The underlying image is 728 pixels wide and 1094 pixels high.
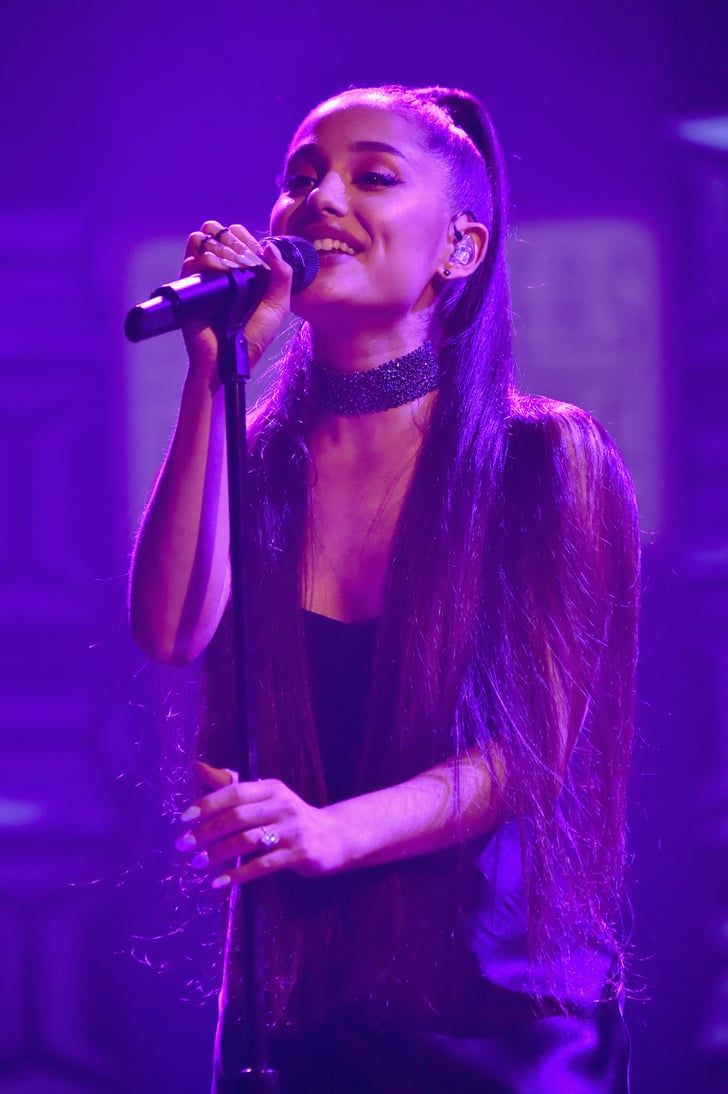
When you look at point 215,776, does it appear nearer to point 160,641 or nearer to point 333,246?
point 160,641

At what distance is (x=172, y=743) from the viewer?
146 centimetres

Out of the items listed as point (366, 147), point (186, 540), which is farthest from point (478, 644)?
→ point (366, 147)

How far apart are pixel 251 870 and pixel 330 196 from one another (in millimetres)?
672

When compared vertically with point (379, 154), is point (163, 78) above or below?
above

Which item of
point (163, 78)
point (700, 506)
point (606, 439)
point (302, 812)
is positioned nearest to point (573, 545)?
point (606, 439)

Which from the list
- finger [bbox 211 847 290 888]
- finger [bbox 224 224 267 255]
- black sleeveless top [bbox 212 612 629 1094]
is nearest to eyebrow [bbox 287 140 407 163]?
finger [bbox 224 224 267 255]

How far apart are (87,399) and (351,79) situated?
703 millimetres

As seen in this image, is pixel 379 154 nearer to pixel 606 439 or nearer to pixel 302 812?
pixel 606 439

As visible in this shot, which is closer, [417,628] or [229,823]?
[229,823]

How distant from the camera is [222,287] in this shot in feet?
3.19

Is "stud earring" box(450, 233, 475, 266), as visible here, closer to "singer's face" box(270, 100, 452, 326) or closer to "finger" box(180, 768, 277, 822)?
"singer's face" box(270, 100, 452, 326)

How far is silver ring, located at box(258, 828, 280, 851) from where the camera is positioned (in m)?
0.95

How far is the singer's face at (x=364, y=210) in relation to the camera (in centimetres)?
124

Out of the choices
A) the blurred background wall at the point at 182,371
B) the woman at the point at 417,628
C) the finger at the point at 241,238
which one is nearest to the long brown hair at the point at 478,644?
the woman at the point at 417,628
